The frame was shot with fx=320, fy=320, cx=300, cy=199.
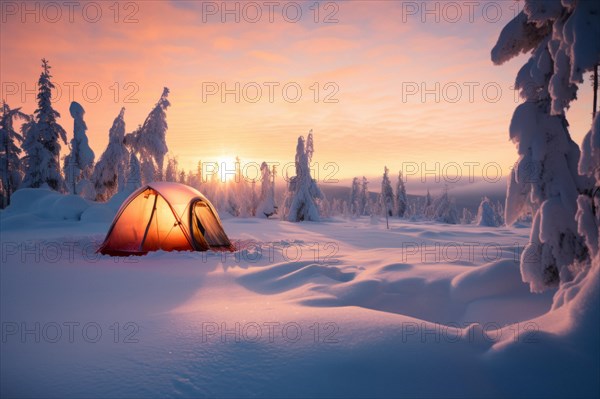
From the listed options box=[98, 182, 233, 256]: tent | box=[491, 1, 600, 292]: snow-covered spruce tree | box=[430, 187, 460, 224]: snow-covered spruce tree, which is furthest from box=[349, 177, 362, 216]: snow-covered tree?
box=[491, 1, 600, 292]: snow-covered spruce tree

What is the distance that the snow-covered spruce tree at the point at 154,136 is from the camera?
2720cm

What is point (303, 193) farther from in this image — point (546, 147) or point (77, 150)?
point (546, 147)

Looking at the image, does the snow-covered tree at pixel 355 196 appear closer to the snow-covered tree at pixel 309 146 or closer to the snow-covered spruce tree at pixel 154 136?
the snow-covered tree at pixel 309 146

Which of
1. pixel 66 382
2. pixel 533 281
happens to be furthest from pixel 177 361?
pixel 533 281

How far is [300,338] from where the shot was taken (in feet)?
10.1

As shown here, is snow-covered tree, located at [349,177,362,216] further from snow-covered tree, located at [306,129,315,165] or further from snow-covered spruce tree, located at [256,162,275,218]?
snow-covered tree, located at [306,129,315,165]

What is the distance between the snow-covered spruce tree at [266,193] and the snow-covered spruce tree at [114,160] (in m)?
14.7

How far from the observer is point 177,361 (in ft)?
9.12

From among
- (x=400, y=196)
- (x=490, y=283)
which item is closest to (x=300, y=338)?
(x=490, y=283)

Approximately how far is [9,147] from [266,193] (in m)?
27.5

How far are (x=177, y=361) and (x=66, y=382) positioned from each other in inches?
32.8

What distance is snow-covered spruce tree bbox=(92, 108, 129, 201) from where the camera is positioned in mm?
29672

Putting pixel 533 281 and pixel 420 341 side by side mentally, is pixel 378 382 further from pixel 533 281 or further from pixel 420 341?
pixel 533 281

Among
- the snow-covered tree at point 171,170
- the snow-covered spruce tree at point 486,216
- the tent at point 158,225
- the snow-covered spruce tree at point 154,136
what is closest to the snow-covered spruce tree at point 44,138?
the snow-covered spruce tree at point 154,136
